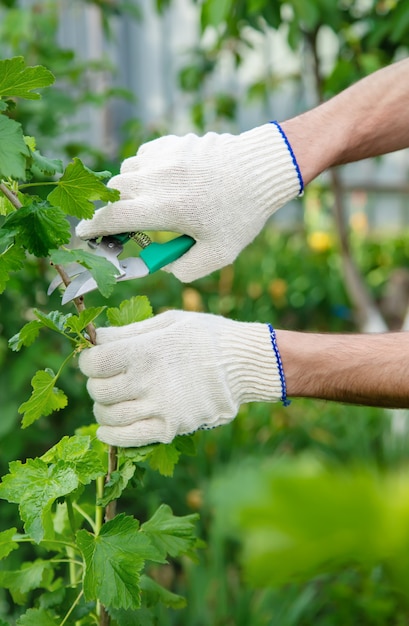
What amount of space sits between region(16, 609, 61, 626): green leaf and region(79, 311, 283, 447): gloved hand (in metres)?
0.22

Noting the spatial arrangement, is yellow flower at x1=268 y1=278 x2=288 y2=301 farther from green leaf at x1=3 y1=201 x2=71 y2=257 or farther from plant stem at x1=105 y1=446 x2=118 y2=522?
green leaf at x1=3 y1=201 x2=71 y2=257

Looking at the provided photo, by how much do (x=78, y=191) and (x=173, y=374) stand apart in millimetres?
295

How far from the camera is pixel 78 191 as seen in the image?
2.99ft

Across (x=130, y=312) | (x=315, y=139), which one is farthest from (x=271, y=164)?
(x=130, y=312)

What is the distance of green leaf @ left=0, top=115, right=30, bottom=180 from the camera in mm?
786

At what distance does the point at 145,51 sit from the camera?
6613 millimetres

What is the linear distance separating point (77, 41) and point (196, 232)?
4960 millimetres

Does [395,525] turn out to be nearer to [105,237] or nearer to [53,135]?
[105,237]

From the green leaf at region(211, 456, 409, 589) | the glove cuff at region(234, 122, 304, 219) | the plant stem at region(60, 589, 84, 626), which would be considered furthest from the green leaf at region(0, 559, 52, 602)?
the green leaf at region(211, 456, 409, 589)

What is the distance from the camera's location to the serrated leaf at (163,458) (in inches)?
41.5

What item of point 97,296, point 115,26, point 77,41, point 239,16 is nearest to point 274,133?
point 97,296

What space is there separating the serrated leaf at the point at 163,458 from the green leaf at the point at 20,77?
0.48 m

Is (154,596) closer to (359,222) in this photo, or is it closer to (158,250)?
(158,250)

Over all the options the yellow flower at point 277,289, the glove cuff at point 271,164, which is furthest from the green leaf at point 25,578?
the yellow flower at point 277,289
